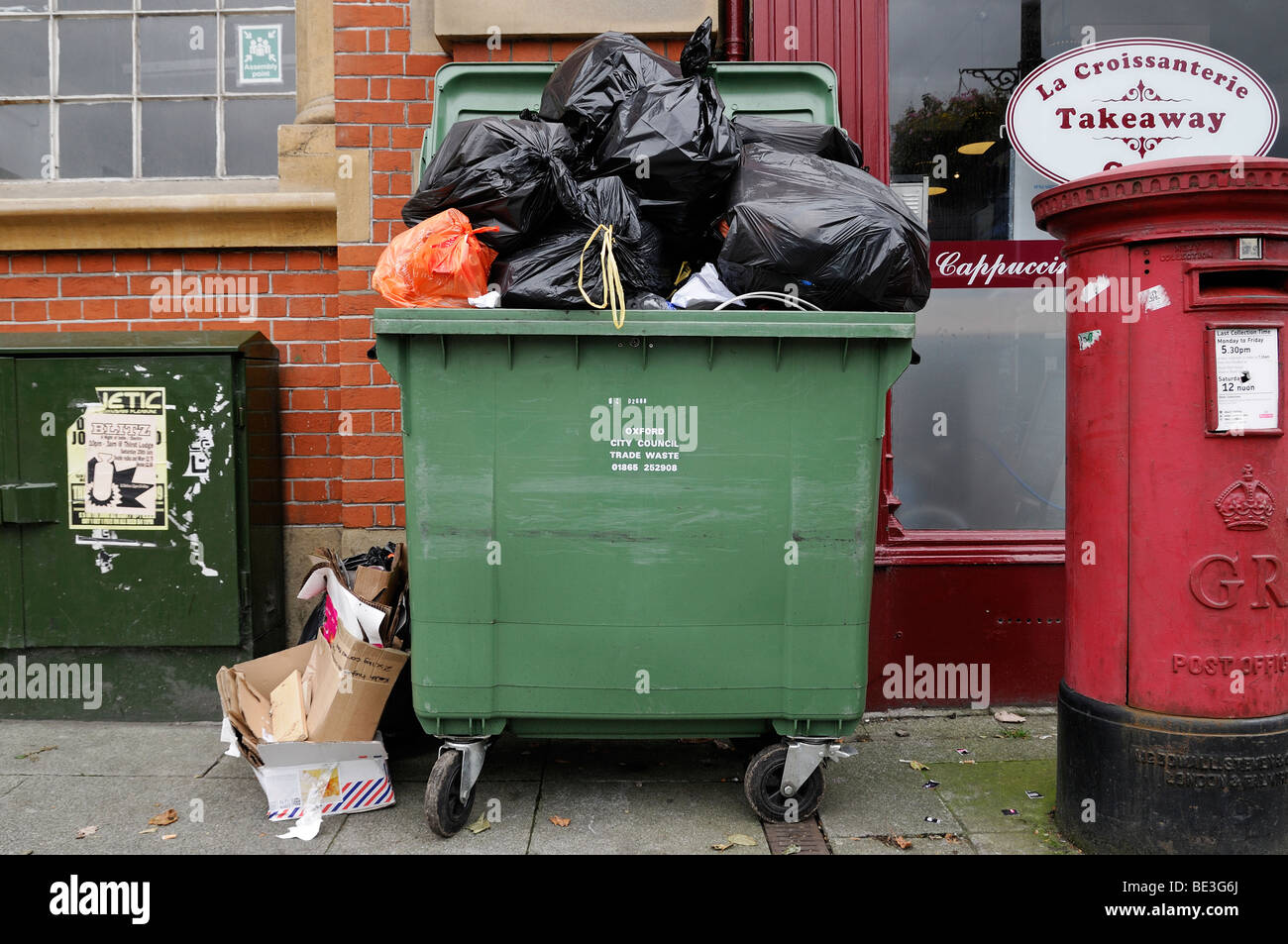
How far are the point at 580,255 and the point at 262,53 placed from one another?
299 cm

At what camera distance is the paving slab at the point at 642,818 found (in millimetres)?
3098

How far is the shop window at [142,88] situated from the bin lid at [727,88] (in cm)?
147

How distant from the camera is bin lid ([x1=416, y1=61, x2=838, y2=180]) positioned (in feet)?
12.9

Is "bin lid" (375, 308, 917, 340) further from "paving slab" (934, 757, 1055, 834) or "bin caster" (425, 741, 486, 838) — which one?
"paving slab" (934, 757, 1055, 834)

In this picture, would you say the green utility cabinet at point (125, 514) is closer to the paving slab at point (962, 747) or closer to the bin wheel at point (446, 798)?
the bin wheel at point (446, 798)

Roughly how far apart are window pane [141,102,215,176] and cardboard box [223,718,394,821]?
322 centimetres

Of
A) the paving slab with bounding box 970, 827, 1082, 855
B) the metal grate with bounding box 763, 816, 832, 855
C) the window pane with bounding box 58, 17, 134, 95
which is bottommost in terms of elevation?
the paving slab with bounding box 970, 827, 1082, 855

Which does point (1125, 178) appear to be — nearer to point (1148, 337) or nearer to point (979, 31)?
point (1148, 337)

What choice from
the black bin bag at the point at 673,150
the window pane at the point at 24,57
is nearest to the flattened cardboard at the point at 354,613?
the black bin bag at the point at 673,150

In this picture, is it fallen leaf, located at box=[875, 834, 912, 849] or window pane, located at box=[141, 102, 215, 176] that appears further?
window pane, located at box=[141, 102, 215, 176]

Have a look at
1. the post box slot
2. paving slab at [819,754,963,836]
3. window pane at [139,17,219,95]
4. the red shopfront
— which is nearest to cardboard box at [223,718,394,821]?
paving slab at [819,754,963,836]

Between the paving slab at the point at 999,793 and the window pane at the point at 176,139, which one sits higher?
the window pane at the point at 176,139

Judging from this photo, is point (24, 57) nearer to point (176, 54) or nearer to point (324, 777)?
point (176, 54)

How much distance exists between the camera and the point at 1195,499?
2.83m
